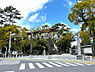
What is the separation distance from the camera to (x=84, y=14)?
23.3m

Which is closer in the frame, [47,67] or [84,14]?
[47,67]

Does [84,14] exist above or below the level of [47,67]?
above

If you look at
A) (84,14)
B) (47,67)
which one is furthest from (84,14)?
(47,67)

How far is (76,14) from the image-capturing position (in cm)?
2348

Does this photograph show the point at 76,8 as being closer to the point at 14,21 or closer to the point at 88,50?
the point at 88,50

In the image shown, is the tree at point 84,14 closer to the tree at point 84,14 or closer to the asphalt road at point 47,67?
the tree at point 84,14

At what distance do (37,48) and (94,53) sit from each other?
21.5 m

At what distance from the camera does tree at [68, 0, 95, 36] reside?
21984 millimetres

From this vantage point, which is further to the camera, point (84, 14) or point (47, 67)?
point (84, 14)

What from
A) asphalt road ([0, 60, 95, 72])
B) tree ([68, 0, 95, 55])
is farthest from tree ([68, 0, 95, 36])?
asphalt road ([0, 60, 95, 72])

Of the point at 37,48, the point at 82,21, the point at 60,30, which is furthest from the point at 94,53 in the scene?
the point at 60,30

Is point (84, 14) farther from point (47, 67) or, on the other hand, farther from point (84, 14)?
point (47, 67)

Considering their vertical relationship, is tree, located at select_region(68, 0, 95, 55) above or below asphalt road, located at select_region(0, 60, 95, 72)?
above

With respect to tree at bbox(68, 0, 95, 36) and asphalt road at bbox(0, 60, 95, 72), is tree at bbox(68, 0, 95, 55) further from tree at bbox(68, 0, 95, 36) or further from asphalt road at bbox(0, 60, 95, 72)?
asphalt road at bbox(0, 60, 95, 72)
